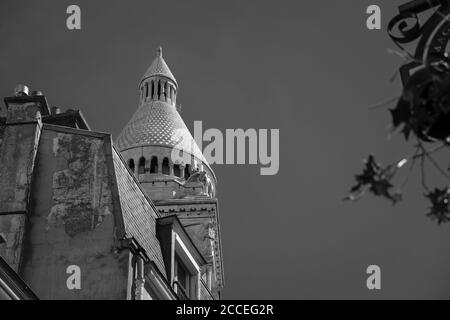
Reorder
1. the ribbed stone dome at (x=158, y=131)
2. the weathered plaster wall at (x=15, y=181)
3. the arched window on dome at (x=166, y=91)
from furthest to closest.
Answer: the arched window on dome at (x=166, y=91) → the ribbed stone dome at (x=158, y=131) → the weathered plaster wall at (x=15, y=181)

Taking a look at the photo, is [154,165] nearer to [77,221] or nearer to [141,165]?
[141,165]

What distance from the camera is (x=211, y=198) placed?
67812 millimetres

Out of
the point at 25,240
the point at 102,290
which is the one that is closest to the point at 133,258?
the point at 102,290

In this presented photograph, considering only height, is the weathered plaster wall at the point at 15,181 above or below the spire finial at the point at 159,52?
below

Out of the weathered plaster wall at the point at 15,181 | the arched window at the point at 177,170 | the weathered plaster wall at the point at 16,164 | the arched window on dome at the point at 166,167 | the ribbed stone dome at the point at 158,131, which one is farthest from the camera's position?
the ribbed stone dome at the point at 158,131

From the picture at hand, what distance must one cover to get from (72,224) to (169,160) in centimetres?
5355

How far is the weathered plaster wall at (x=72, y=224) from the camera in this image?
18.4m

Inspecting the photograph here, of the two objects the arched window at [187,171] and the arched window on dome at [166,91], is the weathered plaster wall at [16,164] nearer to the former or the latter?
the arched window at [187,171]

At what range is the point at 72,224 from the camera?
63.1ft

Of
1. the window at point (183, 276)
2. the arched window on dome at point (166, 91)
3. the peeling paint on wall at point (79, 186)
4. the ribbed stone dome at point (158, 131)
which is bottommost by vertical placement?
the window at point (183, 276)

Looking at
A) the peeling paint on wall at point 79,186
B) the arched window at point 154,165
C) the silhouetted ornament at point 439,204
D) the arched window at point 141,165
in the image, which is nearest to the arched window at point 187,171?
the arched window at point 154,165

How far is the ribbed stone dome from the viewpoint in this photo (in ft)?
244

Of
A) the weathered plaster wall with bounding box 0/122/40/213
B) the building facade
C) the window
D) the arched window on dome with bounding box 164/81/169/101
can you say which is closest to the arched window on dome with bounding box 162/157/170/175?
the arched window on dome with bounding box 164/81/169/101

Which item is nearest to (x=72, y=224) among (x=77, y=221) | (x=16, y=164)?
(x=77, y=221)
